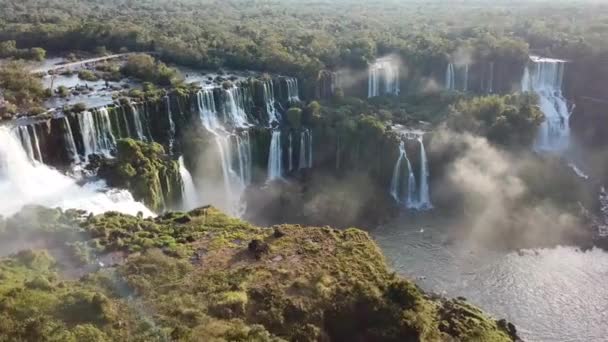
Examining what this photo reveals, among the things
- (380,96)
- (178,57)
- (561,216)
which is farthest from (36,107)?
(561,216)

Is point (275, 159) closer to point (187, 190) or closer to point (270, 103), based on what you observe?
point (270, 103)

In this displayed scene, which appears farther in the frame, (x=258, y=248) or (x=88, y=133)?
(x=88, y=133)

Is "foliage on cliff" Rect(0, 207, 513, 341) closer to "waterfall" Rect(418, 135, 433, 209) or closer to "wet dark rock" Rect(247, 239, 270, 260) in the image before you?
"wet dark rock" Rect(247, 239, 270, 260)

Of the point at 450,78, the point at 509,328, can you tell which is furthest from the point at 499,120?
the point at 509,328

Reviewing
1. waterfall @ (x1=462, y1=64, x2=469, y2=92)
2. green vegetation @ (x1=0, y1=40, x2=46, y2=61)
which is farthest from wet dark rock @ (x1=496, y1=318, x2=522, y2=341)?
green vegetation @ (x1=0, y1=40, x2=46, y2=61)

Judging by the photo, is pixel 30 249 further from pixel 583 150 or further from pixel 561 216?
pixel 583 150

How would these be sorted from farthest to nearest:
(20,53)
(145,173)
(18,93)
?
(20,53), (18,93), (145,173)

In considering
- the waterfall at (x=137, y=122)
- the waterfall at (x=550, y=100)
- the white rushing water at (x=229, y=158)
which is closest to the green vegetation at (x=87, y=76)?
the waterfall at (x=137, y=122)
